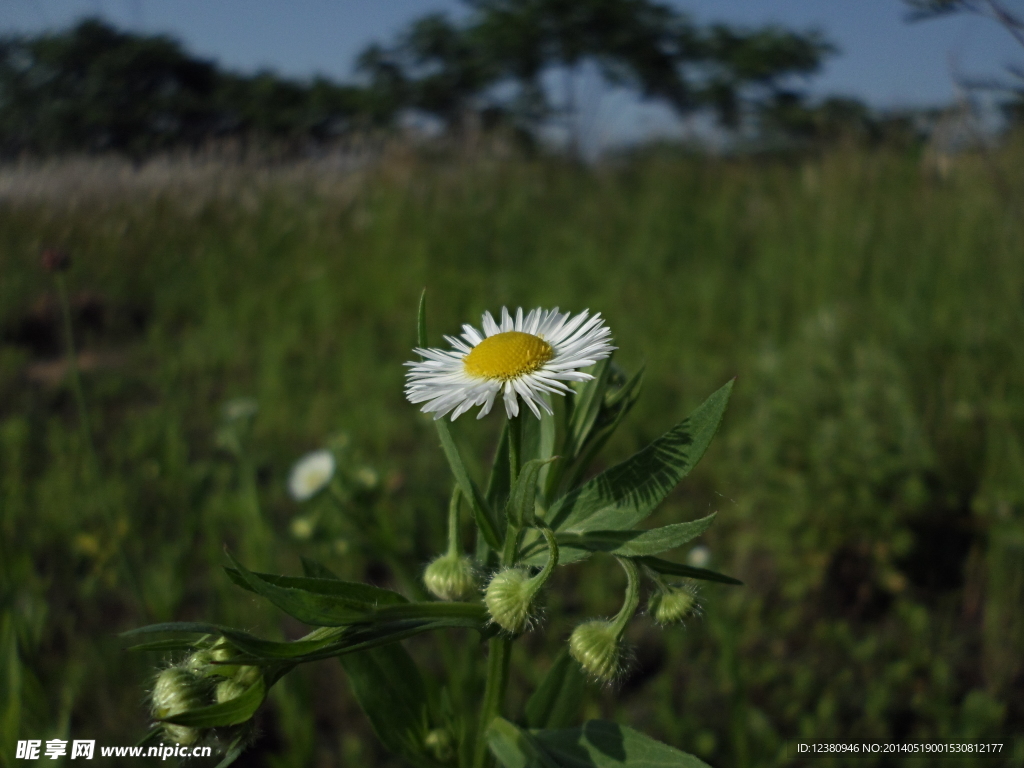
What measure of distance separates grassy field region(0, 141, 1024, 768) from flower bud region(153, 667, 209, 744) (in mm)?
99

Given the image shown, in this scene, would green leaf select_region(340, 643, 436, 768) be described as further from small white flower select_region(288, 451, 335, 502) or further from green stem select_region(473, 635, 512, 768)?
small white flower select_region(288, 451, 335, 502)

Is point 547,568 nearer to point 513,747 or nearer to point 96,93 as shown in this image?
point 513,747

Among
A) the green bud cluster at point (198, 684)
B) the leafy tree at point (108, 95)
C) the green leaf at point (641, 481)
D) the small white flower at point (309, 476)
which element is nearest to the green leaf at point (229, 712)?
the green bud cluster at point (198, 684)

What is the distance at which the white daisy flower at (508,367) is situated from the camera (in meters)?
0.54

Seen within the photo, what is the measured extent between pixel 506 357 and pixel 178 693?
325mm

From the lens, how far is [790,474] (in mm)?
1891

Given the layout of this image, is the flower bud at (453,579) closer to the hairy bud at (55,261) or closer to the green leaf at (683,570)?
the green leaf at (683,570)

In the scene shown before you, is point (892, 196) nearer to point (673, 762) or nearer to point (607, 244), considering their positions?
point (607, 244)

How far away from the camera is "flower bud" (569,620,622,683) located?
21.5 inches

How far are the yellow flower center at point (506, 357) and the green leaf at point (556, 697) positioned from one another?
0.28 m

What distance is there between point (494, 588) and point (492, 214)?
4477 millimetres

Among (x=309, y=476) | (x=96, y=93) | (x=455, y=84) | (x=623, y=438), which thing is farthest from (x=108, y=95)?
(x=455, y=84)

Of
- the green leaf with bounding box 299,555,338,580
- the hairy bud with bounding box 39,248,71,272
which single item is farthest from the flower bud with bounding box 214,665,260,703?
the hairy bud with bounding box 39,248,71,272

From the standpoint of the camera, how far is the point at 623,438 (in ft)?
7.52
